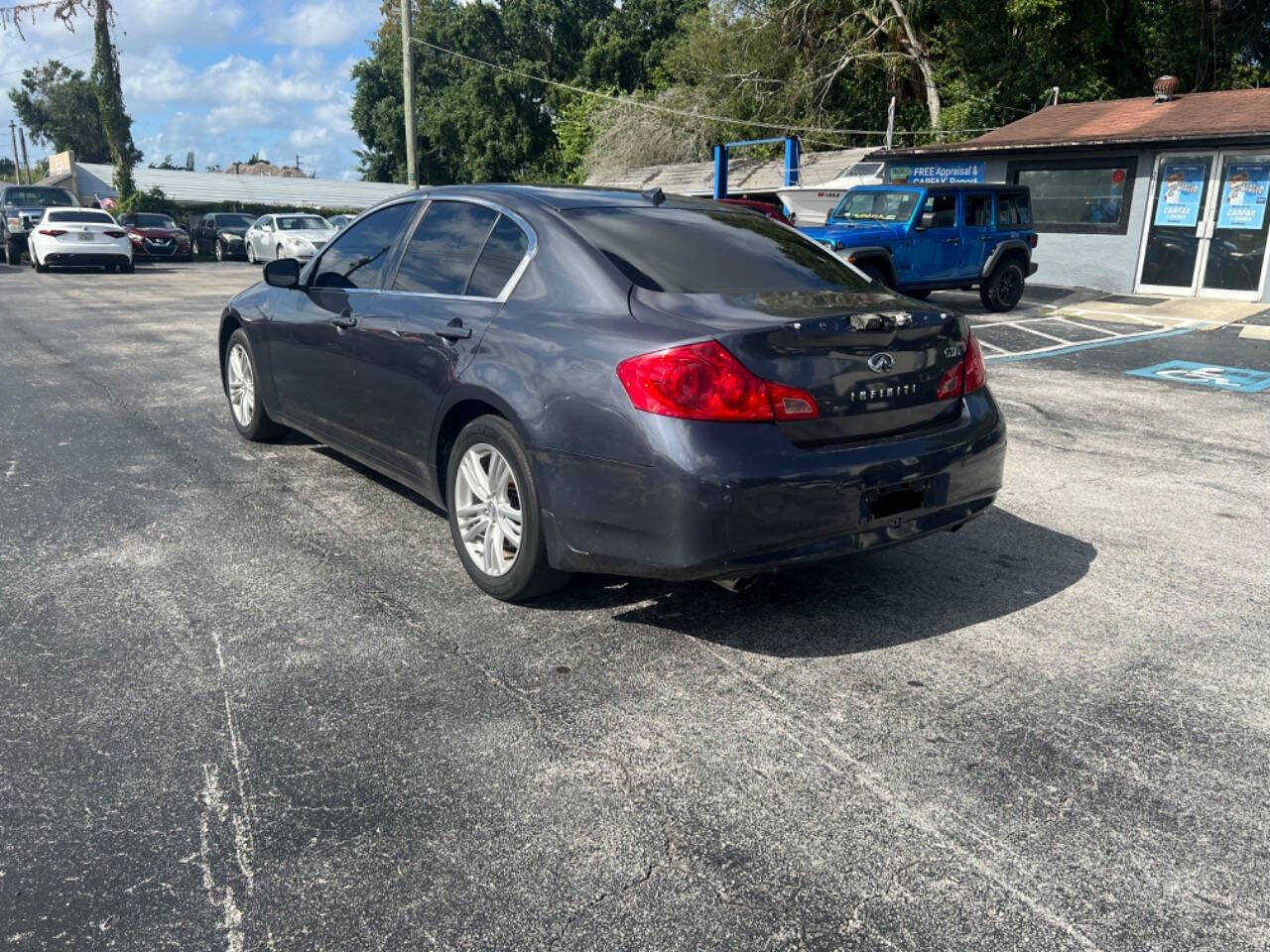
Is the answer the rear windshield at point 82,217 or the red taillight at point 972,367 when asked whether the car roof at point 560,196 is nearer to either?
the red taillight at point 972,367

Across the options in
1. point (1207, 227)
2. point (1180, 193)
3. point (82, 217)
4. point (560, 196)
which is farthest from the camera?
point (82, 217)

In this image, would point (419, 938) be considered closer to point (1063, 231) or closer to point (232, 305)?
point (232, 305)

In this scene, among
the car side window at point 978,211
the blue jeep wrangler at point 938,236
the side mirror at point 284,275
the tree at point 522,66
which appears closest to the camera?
the side mirror at point 284,275

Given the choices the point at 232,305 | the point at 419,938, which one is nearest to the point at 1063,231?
the point at 232,305

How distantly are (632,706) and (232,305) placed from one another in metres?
4.39

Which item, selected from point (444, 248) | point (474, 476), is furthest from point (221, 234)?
point (474, 476)

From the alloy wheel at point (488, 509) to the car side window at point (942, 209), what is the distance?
12210mm

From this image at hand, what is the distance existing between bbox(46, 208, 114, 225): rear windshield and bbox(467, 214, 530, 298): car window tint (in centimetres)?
2154

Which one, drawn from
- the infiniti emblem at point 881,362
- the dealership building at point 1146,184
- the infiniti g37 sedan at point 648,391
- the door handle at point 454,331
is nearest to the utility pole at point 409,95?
the dealership building at point 1146,184

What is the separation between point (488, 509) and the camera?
4.20 meters

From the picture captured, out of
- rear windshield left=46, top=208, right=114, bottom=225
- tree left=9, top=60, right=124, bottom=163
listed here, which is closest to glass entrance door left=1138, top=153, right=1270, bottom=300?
rear windshield left=46, top=208, right=114, bottom=225

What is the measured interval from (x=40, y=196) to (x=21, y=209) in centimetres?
174

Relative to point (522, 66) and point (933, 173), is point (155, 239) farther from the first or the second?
point (522, 66)

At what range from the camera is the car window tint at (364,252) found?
200 inches
